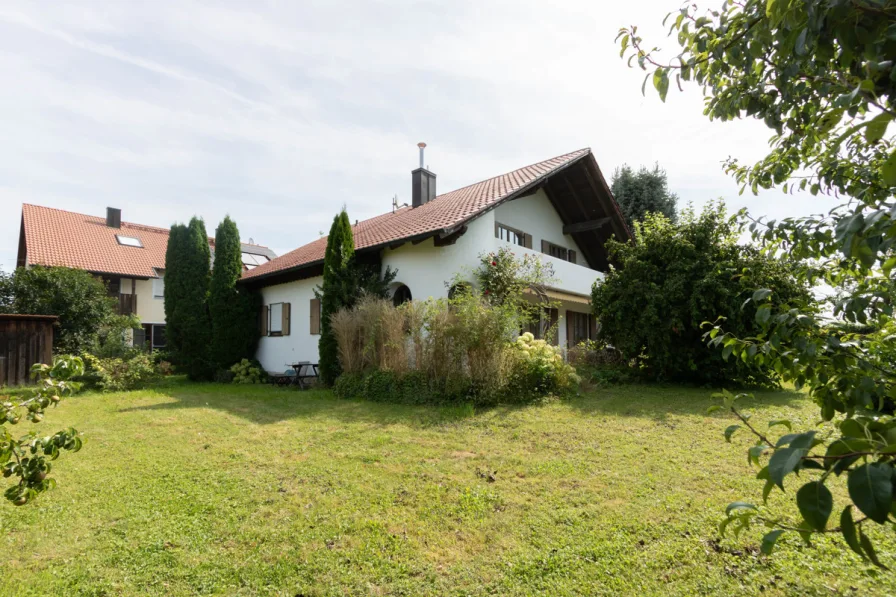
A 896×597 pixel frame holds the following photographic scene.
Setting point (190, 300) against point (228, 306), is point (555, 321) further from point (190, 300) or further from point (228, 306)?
point (190, 300)

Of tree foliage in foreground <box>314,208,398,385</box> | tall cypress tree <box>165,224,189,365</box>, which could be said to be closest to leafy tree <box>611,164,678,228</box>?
tree foliage in foreground <box>314,208,398,385</box>

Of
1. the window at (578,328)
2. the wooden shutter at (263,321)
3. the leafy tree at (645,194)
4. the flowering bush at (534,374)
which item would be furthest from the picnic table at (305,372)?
the leafy tree at (645,194)

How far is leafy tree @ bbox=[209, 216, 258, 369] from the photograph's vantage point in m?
17.3

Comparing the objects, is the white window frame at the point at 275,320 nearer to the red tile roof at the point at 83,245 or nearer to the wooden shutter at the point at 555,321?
the wooden shutter at the point at 555,321

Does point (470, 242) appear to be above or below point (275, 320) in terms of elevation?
above

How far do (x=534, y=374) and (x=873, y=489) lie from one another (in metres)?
9.50

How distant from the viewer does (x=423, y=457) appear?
20.7ft

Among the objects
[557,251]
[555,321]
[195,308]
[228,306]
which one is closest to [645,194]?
[557,251]

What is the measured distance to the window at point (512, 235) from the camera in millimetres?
16484

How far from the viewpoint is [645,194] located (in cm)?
2731

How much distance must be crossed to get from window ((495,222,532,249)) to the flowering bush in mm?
6425

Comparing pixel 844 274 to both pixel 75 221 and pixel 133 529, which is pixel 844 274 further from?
pixel 75 221

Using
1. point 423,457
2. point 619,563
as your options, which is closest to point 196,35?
point 423,457

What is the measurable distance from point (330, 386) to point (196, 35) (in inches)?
365
